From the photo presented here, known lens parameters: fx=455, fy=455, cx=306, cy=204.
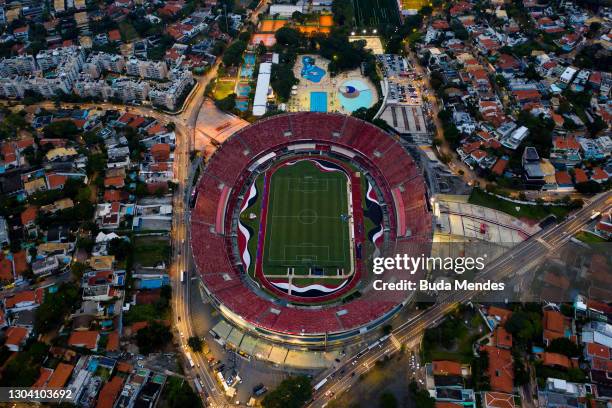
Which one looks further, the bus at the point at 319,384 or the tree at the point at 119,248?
the tree at the point at 119,248

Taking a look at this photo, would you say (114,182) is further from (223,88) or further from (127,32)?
(127,32)

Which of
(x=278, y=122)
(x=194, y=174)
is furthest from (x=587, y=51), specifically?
(x=194, y=174)

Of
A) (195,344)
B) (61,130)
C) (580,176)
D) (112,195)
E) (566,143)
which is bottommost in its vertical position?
(195,344)

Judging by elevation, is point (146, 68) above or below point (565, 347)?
above

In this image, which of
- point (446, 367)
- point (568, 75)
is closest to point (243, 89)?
point (568, 75)

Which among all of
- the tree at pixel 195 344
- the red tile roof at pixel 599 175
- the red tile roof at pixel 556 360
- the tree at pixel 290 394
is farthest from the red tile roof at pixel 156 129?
the red tile roof at pixel 599 175

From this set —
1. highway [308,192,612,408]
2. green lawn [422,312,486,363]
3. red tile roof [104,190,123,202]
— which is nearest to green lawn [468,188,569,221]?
highway [308,192,612,408]

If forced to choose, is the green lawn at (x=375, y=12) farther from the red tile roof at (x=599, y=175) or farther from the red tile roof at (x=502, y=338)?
the red tile roof at (x=502, y=338)

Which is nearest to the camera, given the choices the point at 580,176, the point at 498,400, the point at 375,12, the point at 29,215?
the point at 498,400
